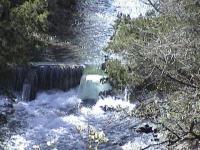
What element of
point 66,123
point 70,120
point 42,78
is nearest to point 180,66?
point 66,123

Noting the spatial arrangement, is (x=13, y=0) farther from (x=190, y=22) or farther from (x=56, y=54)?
(x=190, y=22)

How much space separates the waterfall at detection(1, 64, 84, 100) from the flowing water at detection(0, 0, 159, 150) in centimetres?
33

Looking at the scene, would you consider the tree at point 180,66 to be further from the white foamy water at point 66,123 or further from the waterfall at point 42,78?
the waterfall at point 42,78

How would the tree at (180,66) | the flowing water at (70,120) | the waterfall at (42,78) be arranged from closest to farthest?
the tree at (180,66), the flowing water at (70,120), the waterfall at (42,78)

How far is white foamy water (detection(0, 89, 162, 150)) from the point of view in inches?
512

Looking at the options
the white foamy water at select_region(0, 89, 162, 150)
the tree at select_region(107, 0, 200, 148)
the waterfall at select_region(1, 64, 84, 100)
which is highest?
the tree at select_region(107, 0, 200, 148)

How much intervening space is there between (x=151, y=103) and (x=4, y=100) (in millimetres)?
8816

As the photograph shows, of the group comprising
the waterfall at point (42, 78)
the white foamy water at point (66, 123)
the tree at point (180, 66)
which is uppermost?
the tree at point (180, 66)

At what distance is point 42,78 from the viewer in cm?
1745

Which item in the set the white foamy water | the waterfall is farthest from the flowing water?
the waterfall

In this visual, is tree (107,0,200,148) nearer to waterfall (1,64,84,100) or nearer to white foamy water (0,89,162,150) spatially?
white foamy water (0,89,162,150)

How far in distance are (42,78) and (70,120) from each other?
313 cm

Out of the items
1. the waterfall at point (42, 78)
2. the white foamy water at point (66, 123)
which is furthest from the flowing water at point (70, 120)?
the waterfall at point (42, 78)

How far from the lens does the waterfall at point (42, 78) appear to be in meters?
17.0
